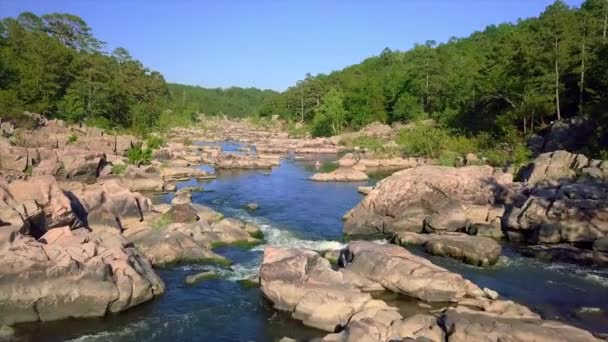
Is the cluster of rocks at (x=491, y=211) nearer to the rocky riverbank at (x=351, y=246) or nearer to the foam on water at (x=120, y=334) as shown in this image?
the rocky riverbank at (x=351, y=246)

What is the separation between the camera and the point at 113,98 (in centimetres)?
6612

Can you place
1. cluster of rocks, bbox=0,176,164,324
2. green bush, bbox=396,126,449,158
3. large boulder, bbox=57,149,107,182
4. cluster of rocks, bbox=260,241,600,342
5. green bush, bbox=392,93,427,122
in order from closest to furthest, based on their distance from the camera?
cluster of rocks, bbox=260,241,600,342 → cluster of rocks, bbox=0,176,164,324 → large boulder, bbox=57,149,107,182 → green bush, bbox=396,126,449,158 → green bush, bbox=392,93,427,122

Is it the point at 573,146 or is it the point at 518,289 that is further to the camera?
the point at 573,146

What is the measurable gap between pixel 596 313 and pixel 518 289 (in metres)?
2.84

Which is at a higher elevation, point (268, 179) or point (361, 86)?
point (361, 86)

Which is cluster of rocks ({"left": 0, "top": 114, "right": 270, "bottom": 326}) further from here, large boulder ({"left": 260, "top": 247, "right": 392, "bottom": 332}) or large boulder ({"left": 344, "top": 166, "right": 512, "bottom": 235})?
large boulder ({"left": 344, "top": 166, "right": 512, "bottom": 235})

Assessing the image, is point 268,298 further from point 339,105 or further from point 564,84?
point 339,105

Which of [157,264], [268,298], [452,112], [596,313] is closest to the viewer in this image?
[596,313]

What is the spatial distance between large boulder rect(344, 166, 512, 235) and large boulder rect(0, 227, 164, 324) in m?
12.3

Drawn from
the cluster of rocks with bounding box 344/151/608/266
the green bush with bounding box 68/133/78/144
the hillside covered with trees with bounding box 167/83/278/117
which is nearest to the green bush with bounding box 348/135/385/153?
the cluster of rocks with bounding box 344/151/608/266

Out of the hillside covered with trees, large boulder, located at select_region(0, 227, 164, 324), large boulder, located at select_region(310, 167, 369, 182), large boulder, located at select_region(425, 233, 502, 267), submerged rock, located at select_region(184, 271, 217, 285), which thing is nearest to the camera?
large boulder, located at select_region(0, 227, 164, 324)

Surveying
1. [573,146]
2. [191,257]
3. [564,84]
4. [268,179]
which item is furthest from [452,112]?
[191,257]

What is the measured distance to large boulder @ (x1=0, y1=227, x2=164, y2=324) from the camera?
15.1 metres

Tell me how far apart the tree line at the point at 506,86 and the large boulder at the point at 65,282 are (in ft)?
105
